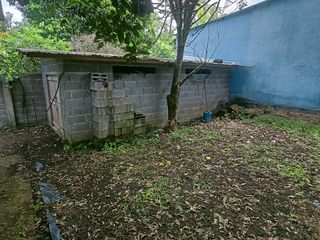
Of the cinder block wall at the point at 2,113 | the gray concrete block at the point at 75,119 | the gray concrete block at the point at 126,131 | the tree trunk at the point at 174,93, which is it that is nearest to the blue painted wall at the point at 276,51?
the tree trunk at the point at 174,93

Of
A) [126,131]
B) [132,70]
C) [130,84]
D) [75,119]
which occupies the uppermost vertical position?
[132,70]

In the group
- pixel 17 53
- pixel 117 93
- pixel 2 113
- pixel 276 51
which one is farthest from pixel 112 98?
pixel 276 51

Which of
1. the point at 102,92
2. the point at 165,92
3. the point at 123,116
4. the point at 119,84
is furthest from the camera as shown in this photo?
the point at 165,92

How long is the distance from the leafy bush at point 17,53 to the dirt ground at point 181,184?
2.01 m

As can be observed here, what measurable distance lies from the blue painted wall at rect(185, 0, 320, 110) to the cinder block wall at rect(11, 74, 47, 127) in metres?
5.02

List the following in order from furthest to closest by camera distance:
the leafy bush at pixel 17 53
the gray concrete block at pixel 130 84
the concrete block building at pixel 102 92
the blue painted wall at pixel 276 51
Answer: the blue painted wall at pixel 276 51 < the leafy bush at pixel 17 53 < the gray concrete block at pixel 130 84 < the concrete block building at pixel 102 92

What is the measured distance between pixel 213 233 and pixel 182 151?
2389 millimetres

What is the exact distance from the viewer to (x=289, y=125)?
6.66 meters

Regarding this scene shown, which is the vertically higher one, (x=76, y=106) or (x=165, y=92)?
(x=165, y=92)

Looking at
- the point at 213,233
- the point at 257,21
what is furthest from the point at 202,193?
the point at 257,21

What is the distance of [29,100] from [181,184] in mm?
5723

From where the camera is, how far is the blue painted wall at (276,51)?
23.1ft

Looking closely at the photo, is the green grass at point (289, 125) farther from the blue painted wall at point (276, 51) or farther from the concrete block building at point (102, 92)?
the concrete block building at point (102, 92)

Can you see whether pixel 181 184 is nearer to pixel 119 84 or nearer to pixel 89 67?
pixel 119 84
